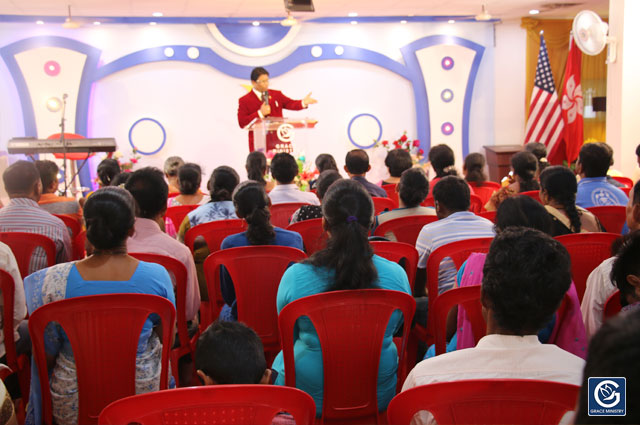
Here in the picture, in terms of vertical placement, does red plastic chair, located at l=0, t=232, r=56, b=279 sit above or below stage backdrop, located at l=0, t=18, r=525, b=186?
below

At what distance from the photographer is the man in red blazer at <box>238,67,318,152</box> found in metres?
7.62

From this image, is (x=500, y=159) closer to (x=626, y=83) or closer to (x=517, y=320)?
(x=626, y=83)

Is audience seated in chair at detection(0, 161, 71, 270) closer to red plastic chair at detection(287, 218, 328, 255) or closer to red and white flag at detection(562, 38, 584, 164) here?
red plastic chair at detection(287, 218, 328, 255)

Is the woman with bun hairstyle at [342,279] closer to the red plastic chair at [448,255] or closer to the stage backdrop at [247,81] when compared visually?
the red plastic chair at [448,255]

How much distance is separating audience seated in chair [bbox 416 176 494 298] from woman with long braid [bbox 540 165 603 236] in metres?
0.44

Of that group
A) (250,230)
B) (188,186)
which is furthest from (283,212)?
(250,230)

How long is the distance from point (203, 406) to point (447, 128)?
998 centimetres

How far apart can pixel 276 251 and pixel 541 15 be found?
9310 mm

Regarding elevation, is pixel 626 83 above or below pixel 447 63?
below

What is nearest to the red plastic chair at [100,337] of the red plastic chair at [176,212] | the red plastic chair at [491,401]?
the red plastic chair at [491,401]

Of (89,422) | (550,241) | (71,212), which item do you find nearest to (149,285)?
(89,422)

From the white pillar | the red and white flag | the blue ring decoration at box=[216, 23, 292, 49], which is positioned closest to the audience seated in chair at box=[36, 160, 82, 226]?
the blue ring decoration at box=[216, 23, 292, 49]

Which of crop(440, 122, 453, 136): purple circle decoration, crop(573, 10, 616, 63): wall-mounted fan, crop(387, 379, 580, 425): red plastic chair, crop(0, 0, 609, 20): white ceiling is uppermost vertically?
crop(0, 0, 609, 20): white ceiling

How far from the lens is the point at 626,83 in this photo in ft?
23.9
